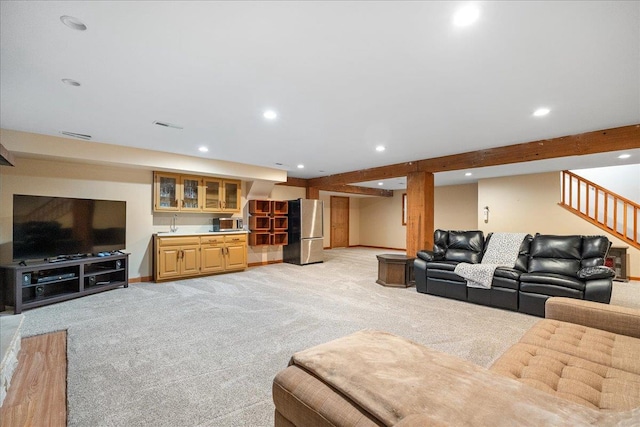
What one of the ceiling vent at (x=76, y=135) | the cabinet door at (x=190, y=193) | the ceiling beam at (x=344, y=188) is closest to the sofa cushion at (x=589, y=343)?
the ceiling vent at (x=76, y=135)

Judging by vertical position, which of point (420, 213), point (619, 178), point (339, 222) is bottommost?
point (339, 222)

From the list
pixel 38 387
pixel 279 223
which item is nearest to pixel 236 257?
pixel 279 223

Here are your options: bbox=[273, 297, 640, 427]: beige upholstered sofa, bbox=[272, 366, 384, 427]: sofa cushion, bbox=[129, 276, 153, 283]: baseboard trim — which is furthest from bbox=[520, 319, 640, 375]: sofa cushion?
bbox=[129, 276, 153, 283]: baseboard trim

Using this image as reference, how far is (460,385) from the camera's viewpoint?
3.54ft

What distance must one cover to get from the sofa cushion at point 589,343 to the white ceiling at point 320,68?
6.39ft

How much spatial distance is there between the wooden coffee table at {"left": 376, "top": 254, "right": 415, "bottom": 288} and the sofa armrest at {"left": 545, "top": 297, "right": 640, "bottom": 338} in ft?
9.50

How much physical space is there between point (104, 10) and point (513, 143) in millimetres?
5151

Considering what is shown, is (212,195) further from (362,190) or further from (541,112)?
(541,112)

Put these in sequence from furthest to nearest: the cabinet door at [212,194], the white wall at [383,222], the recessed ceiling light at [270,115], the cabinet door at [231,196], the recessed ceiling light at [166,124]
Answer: the white wall at [383,222] → the cabinet door at [231,196] → the cabinet door at [212,194] → the recessed ceiling light at [166,124] → the recessed ceiling light at [270,115]

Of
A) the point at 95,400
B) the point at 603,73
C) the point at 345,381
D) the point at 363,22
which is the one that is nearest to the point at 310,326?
the point at 95,400

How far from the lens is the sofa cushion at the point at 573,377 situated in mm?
1212

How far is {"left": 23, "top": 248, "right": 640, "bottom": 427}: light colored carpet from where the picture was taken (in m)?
1.90

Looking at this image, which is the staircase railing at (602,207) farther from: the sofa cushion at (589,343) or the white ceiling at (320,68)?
the sofa cushion at (589,343)

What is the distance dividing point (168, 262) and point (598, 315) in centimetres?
592
